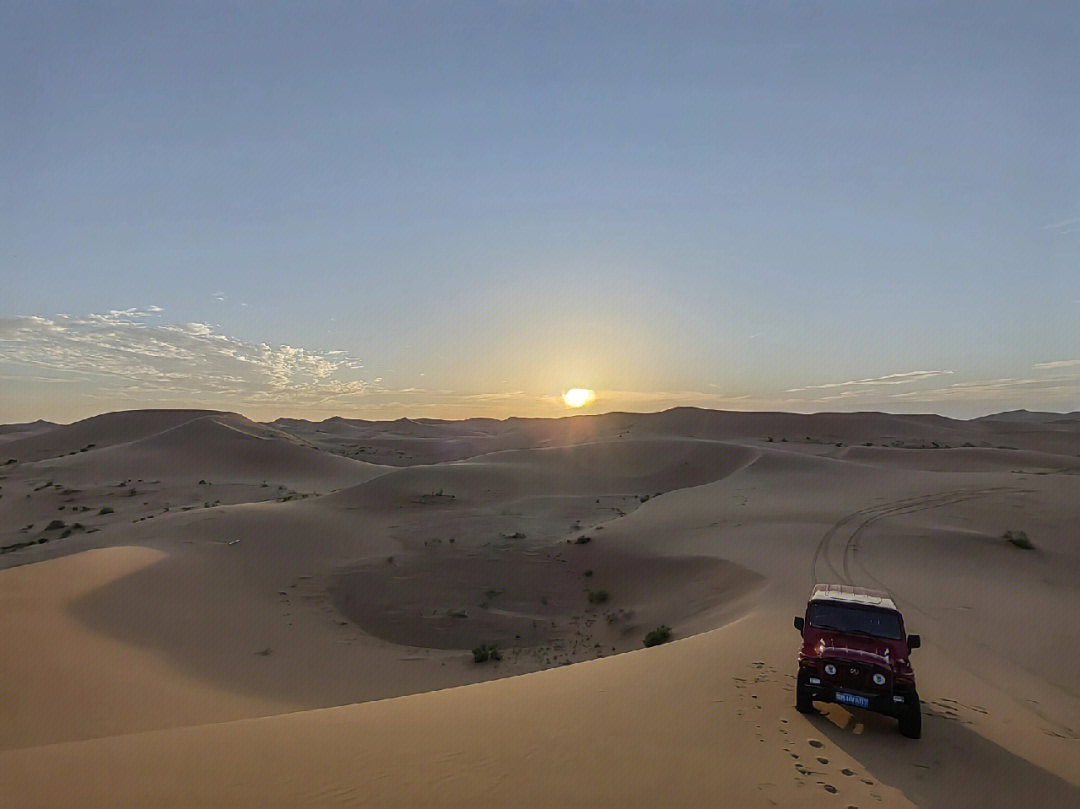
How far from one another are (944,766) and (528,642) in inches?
419

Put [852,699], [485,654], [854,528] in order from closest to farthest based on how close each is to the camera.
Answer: [852,699], [485,654], [854,528]

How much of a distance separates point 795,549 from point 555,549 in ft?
27.1

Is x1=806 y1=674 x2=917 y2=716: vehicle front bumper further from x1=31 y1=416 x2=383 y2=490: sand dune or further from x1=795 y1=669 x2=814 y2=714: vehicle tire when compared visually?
x1=31 y1=416 x2=383 y2=490: sand dune

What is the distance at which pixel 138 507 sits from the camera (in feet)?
116

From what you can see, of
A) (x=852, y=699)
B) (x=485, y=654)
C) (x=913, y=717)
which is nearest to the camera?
(x=913, y=717)

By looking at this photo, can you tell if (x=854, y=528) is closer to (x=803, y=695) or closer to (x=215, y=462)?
(x=803, y=695)

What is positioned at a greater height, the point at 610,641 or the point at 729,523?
the point at 729,523

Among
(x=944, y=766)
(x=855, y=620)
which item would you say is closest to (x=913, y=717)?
(x=944, y=766)

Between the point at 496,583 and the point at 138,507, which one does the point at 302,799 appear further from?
the point at 138,507

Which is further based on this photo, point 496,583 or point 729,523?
point 729,523

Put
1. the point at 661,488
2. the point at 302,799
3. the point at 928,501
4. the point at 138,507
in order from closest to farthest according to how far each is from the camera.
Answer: the point at 302,799 < the point at 928,501 < the point at 138,507 < the point at 661,488

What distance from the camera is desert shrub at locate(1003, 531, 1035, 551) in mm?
19922

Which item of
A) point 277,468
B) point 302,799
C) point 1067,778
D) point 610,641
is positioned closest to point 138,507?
point 277,468

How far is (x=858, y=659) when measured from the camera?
315 inches
